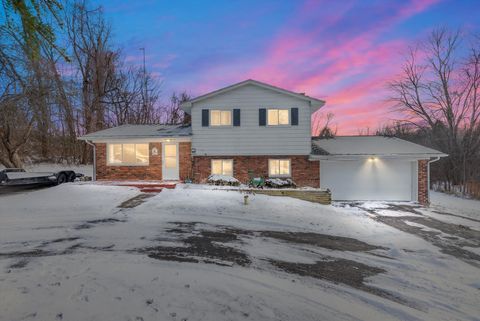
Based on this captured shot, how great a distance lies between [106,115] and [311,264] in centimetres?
2748

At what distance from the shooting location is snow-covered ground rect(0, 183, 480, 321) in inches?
126

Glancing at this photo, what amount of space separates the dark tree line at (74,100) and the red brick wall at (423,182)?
1729 centimetres

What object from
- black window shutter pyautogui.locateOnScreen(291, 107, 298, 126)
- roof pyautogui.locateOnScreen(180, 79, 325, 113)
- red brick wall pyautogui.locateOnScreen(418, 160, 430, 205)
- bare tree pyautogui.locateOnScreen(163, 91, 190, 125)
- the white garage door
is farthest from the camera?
bare tree pyautogui.locateOnScreen(163, 91, 190, 125)

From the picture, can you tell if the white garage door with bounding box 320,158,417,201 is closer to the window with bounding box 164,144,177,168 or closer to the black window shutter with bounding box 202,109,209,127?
the black window shutter with bounding box 202,109,209,127

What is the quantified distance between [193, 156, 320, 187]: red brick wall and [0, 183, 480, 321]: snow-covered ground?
240 inches

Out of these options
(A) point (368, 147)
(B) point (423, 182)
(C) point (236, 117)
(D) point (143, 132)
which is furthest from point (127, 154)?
(B) point (423, 182)

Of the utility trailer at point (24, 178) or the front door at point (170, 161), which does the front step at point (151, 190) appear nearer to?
the front door at point (170, 161)

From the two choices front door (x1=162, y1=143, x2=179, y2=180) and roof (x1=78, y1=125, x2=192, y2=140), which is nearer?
roof (x1=78, y1=125, x2=192, y2=140)

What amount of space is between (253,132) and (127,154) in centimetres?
717

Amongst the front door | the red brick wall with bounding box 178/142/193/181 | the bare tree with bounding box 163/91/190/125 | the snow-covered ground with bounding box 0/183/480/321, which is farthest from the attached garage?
the bare tree with bounding box 163/91/190/125

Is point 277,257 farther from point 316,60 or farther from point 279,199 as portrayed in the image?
point 316,60

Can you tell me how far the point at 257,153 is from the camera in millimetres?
15523

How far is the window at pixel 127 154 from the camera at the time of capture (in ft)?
52.1

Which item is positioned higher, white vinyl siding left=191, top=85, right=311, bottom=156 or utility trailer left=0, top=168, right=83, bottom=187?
white vinyl siding left=191, top=85, right=311, bottom=156
